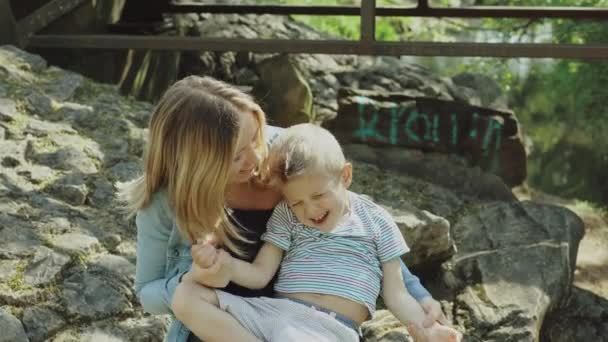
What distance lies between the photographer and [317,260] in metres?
2.93

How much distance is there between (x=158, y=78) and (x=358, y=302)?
5046 millimetres

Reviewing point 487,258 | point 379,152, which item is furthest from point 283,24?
point 487,258

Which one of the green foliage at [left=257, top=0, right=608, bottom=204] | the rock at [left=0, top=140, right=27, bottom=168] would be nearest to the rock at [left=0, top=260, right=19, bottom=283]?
the rock at [left=0, top=140, right=27, bottom=168]

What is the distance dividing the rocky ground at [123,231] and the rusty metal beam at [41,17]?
0.27 meters

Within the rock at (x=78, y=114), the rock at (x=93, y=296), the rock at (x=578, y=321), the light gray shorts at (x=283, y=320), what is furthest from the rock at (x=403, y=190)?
the light gray shorts at (x=283, y=320)

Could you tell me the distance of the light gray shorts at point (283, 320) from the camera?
2713mm

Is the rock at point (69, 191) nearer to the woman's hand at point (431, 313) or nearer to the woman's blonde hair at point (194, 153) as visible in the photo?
the woman's blonde hair at point (194, 153)

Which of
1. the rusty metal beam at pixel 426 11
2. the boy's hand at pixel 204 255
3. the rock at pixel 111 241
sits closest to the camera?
the boy's hand at pixel 204 255

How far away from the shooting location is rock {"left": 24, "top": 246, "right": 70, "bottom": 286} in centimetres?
380

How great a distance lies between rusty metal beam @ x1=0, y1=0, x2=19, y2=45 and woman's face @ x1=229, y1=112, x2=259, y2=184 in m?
3.54

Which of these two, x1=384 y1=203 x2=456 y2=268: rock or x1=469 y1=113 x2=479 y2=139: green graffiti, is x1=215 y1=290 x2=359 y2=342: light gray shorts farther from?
x1=469 y1=113 x2=479 y2=139: green graffiti

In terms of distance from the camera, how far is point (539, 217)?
5.35 meters

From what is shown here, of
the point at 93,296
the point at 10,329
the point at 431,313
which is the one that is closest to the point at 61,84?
the point at 93,296

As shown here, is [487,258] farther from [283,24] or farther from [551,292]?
[283,24]
